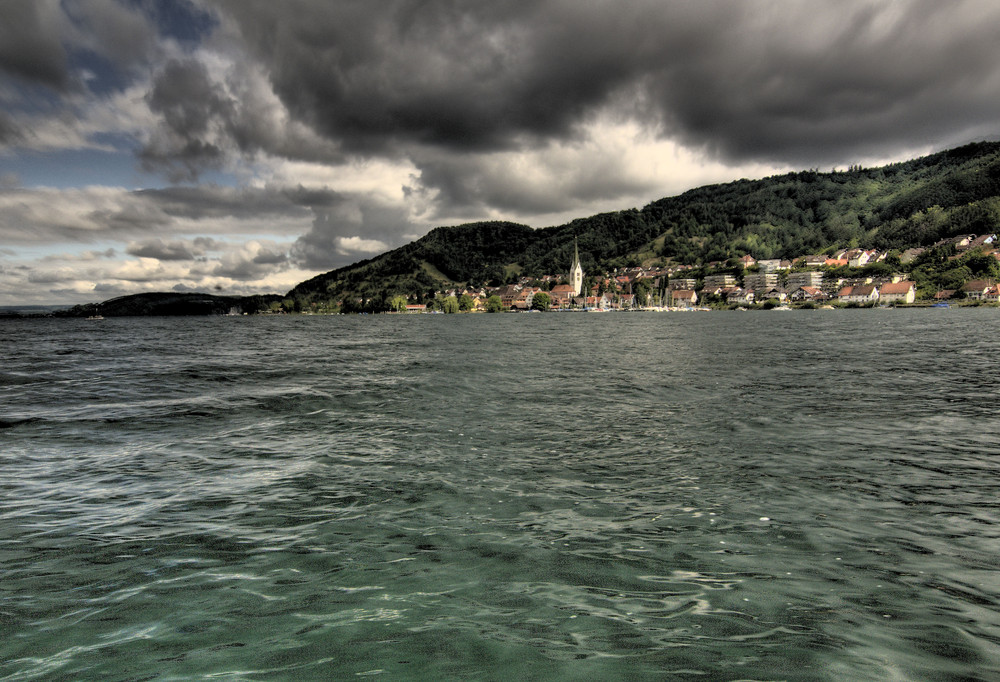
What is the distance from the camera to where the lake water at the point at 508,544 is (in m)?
5.23

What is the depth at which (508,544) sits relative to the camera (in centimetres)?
774

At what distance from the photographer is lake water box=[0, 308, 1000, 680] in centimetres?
523

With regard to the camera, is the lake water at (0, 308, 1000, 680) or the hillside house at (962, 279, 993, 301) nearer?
the lake water at (0, 308, 1000, 680)

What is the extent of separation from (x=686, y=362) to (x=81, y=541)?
32.2 m

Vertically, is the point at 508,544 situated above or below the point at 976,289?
below

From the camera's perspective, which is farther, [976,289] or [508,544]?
[976,289]

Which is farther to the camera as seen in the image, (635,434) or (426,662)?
(635,434)

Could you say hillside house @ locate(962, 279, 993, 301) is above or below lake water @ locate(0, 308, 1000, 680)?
above

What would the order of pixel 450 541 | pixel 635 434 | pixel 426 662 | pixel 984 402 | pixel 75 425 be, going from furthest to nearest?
pixel 984 402 < pixel 75 425 < pixel 635 434 < pixel 450 541 < pixel 426 662

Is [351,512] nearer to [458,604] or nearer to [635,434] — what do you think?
[458,604]

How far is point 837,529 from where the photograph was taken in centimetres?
810

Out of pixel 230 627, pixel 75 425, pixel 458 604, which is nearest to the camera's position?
pixel 230 627

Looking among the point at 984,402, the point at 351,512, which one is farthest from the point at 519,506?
the point at 984,402

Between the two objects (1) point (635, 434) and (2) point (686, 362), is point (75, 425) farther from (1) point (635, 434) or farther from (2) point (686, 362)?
(2) point (686, 362)
